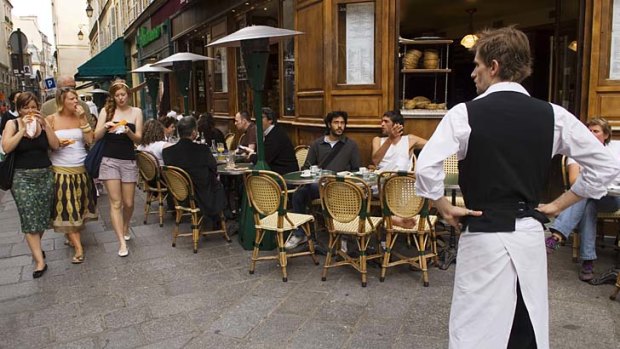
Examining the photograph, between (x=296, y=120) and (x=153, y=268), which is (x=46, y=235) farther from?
(x=296, y=120)

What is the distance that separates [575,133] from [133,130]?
447 centimetres

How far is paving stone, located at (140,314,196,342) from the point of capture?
3.58m

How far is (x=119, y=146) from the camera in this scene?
17.7 feet

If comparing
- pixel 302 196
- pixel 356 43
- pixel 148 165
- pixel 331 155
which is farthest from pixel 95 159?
pixel 356 43

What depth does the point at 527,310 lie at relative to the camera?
210 cm

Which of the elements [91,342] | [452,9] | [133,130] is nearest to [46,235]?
[133,130]

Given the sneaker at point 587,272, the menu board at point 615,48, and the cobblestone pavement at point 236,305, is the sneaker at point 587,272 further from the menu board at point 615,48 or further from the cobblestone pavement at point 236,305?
the menu board at point 615,48

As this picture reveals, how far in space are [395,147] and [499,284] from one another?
12.1 ft

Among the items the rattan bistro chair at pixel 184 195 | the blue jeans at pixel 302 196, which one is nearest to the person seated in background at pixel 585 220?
the blue jeans at pixel 302 196

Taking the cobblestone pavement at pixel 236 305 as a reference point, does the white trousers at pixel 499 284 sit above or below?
above

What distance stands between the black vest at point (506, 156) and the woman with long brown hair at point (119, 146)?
4.16 meters

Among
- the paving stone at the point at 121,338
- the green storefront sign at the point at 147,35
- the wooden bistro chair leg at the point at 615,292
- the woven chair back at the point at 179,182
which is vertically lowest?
the paving stone at the point at 121,338

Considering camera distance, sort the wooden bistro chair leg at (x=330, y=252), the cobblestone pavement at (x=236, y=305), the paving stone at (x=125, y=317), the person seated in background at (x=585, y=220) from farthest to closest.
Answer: the wooden bistro chair leg at (x=330, y=252) < the person seated in background at (x=585, y=220) < the paving stone at (x=125, y=317) < the cobblestone pavement at (x=236, y=305)

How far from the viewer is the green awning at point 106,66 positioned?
67.2ft
